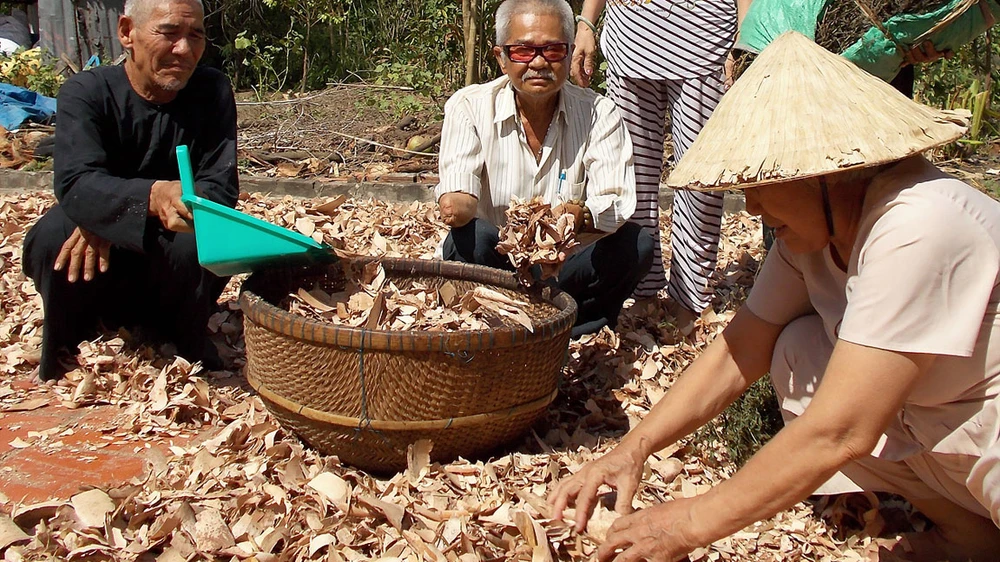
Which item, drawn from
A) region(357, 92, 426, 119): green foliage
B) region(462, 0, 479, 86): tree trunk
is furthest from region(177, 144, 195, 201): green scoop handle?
region(357, 92, 426, 119): green foliage

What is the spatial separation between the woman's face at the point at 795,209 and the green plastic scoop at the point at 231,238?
1.43m

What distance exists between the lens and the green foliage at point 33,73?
25.1 ft

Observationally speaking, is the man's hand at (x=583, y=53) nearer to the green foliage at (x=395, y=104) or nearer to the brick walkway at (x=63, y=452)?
the brick walkway at (x=63, y=452)

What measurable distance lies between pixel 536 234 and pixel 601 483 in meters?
0.87

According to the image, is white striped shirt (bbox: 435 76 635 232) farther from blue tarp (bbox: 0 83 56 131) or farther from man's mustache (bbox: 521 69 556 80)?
blue tarp (bbox: 0 83 56 131)

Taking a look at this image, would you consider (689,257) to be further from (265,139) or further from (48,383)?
(265,139)

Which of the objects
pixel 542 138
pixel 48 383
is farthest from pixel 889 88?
pixel 48 383

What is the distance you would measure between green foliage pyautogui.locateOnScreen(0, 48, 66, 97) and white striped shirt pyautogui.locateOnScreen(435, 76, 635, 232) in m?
5.51

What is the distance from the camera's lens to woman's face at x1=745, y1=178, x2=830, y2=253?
6.15 ft

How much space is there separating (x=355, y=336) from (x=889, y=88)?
1.40 metres

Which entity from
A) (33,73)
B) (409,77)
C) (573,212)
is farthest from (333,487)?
(33,73)

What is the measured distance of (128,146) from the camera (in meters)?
3.30

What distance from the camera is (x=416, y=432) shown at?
8.55 ft

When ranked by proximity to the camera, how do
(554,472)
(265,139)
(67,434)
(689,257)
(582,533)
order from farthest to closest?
(265,139) → (689,257) → (67,434) → (554,472) → (582,533)
